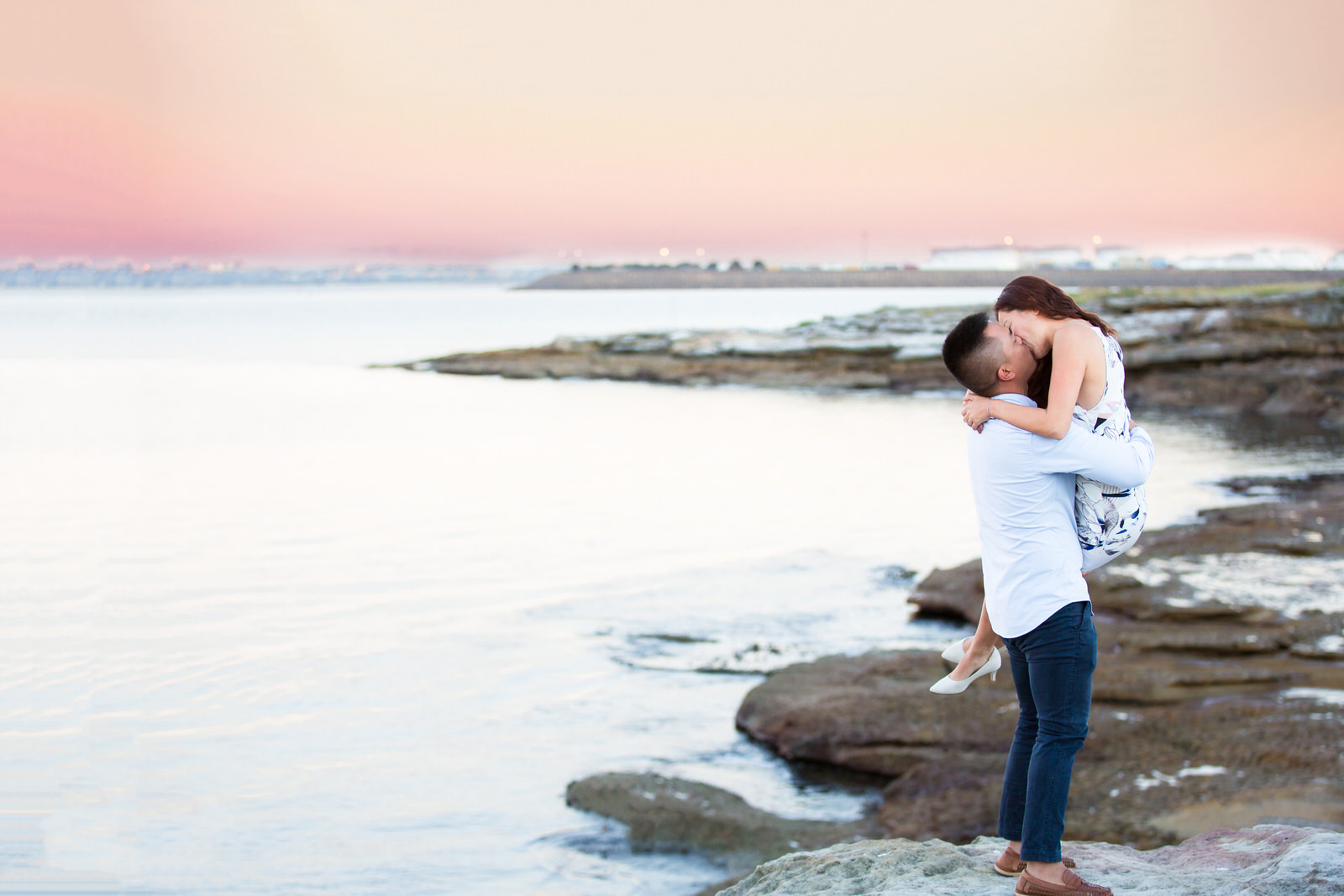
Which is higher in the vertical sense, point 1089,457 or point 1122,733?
point 1089,457

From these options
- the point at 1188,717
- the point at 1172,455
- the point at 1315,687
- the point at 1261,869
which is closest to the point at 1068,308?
the point at 1261,869

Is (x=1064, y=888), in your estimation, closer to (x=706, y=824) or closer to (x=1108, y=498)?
(x=1108, y=498)

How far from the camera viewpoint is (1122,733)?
5613 mm

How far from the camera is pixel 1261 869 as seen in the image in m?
2.93

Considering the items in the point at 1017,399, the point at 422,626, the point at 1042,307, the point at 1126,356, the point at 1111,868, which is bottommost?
the point at 422,626

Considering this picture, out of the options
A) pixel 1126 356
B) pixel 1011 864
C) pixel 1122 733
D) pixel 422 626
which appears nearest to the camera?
pixel 1011 864

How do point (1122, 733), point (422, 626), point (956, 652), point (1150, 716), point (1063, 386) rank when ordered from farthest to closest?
point (422, 626)
point (1150, 716)
point (1122, 733)
point (956, 652)
point (1063, 386)

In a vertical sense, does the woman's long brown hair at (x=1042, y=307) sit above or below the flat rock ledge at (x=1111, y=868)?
above

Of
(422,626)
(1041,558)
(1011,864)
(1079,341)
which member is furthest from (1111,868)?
(422,626)

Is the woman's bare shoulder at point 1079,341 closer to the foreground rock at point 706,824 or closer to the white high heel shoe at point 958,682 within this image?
the white high heel shoe at point 958,682

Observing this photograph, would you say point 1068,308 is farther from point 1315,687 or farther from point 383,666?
point 383,666

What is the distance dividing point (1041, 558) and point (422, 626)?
276 inches

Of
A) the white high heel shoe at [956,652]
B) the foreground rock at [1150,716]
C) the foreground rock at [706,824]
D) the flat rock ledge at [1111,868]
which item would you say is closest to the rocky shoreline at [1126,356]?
the foreground rock at [1150,716]

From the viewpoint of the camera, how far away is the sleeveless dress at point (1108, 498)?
290 centimetres
